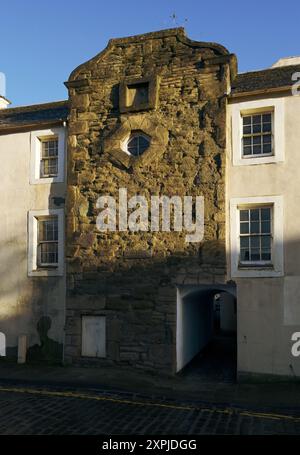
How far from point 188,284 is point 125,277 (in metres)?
1.86

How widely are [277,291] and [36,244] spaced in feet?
24.4

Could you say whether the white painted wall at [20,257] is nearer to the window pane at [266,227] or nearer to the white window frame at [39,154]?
the white window frame at [39,154]

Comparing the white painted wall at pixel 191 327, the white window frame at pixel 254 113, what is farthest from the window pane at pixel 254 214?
the white painted wall at pixel 191 327

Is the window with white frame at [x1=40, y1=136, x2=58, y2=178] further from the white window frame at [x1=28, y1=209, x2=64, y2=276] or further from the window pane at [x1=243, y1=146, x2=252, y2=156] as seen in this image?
the window pane at [x1=243, y1=146, x2=252, y2=156]

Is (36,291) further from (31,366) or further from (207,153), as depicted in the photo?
(207,153)

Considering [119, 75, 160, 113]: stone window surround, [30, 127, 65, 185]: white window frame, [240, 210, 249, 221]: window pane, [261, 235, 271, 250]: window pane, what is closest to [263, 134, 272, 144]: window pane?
[240, 210, 249, 221]: window pane

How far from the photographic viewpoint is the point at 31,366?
12.4 metres

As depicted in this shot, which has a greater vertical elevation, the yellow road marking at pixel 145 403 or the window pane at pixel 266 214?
the window pane at pixel 266 214

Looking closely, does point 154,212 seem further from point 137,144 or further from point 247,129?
point 247,129

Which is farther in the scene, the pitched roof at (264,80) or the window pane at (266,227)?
the pitched roof at (264,80)

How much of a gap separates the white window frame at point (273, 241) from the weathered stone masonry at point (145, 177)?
0.33 m

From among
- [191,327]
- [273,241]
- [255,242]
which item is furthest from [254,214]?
[191,327]

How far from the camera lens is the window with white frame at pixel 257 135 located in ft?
37.4

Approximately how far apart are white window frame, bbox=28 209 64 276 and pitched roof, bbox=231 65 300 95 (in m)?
6.47
